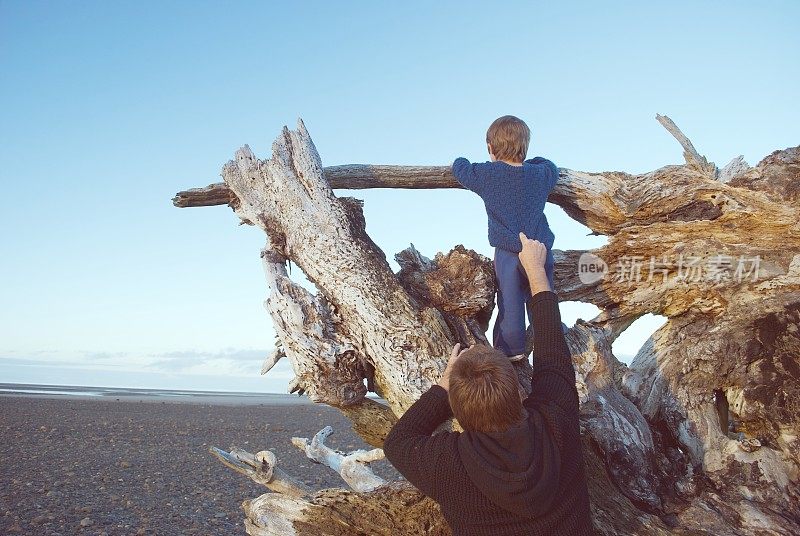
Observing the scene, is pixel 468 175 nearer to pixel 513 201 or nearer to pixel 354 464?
pixel 513 201

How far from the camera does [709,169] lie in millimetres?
6699

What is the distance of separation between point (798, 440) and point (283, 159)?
208 inches

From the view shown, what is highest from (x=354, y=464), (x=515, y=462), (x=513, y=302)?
(x=513, y=302)

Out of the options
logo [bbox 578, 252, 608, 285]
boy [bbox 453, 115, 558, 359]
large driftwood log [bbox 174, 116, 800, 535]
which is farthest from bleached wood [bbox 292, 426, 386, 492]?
logo [bbox 578, 252, 608, 285]

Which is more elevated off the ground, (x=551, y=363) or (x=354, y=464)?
(x=551, y=363)

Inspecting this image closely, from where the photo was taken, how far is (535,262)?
185 inches

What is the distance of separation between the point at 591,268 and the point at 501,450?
146 inches

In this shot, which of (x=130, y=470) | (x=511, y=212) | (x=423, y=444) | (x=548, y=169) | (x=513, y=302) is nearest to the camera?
(x=423, y=444)

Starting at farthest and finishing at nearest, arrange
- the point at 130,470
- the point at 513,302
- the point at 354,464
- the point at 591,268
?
the point at 130,470 → the point at 591,268 → the point at 354,464 → the point at 513,302

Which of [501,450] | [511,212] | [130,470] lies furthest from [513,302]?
[130,470]

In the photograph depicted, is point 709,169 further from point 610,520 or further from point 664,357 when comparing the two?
point 610,520

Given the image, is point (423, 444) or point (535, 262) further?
point (535, 262)

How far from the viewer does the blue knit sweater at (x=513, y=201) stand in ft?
17.0

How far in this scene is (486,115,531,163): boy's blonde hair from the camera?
526 cm
